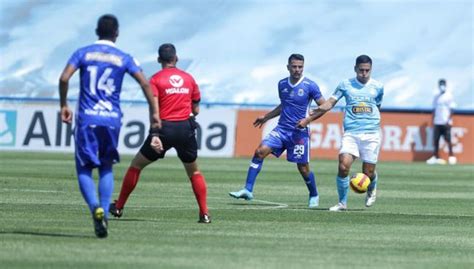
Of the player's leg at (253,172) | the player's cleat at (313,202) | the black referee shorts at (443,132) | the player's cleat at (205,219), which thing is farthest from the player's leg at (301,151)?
the black referee shorts at (443,132)

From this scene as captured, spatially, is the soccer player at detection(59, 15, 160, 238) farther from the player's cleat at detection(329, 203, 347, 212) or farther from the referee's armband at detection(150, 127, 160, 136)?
the player's cleat at detection(329, 203, 347, 212)

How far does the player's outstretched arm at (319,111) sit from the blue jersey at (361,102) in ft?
0.49

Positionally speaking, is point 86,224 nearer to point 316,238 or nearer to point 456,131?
point 316,238

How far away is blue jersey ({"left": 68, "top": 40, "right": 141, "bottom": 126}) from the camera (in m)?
13.5

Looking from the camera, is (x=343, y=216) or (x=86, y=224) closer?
(x=86, y=224)

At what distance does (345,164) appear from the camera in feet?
62.1

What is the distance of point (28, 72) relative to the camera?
4378 cm

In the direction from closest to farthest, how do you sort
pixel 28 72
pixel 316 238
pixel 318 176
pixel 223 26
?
pixel 316 238 → pixel 318 176 → pixel 28 72 → pixel 223 26

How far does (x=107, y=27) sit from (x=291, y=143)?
6.69m

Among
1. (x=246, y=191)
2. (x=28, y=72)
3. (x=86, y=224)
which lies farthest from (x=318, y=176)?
(x=28, y=72)

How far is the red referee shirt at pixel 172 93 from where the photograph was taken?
15633 millimetres

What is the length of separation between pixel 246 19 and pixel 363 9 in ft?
13.1

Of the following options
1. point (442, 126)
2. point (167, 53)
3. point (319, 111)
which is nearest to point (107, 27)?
point (167, 53)

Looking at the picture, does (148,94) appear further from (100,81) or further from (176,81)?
(176,81)
